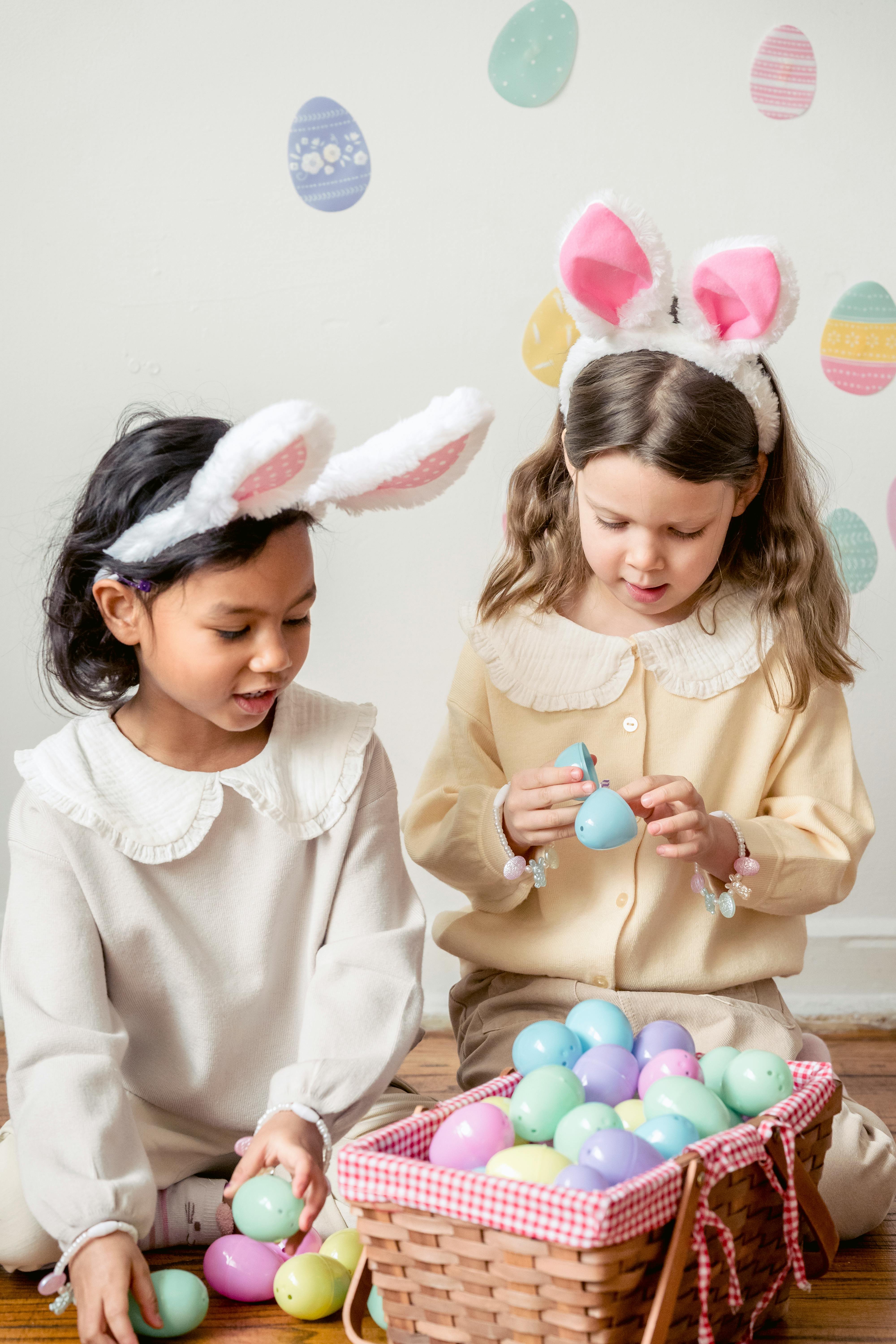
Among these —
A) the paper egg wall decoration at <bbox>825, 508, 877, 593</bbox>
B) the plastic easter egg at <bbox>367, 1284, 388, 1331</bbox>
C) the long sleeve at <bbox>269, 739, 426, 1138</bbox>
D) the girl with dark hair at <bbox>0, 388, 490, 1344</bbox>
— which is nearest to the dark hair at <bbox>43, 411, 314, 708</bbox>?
the girl with dark hair at <bbox>0, 388, 490, 1344</bbox>

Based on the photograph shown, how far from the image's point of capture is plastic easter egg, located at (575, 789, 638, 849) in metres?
1.19

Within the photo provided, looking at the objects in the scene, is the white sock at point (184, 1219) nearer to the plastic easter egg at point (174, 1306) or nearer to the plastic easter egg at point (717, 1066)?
the plastic easter egg at point (174, 1306)

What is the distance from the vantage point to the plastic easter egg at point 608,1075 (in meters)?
1.09

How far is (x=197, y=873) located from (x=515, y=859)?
328mm

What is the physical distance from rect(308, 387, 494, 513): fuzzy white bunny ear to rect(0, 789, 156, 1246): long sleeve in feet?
1.36

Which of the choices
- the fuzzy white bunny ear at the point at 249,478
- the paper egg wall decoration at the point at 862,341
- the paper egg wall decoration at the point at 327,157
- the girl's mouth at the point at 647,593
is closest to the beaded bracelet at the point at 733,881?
the girl's mouth at the point at 647,593

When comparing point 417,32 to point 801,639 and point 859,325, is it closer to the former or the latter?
point 859,325

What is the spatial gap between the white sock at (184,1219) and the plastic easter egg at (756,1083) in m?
0.53

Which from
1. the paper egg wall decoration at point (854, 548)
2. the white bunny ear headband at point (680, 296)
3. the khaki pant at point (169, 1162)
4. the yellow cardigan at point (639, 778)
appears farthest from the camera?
the paper egg wall decoration at point (854, 548)

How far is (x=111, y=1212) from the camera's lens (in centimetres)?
105

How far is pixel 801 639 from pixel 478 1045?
58 centimetres

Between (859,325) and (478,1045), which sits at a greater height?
(859,325)

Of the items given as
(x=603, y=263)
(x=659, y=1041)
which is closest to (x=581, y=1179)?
(x=659, y=1041)

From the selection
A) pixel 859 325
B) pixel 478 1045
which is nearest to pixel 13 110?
pixel 859 325
